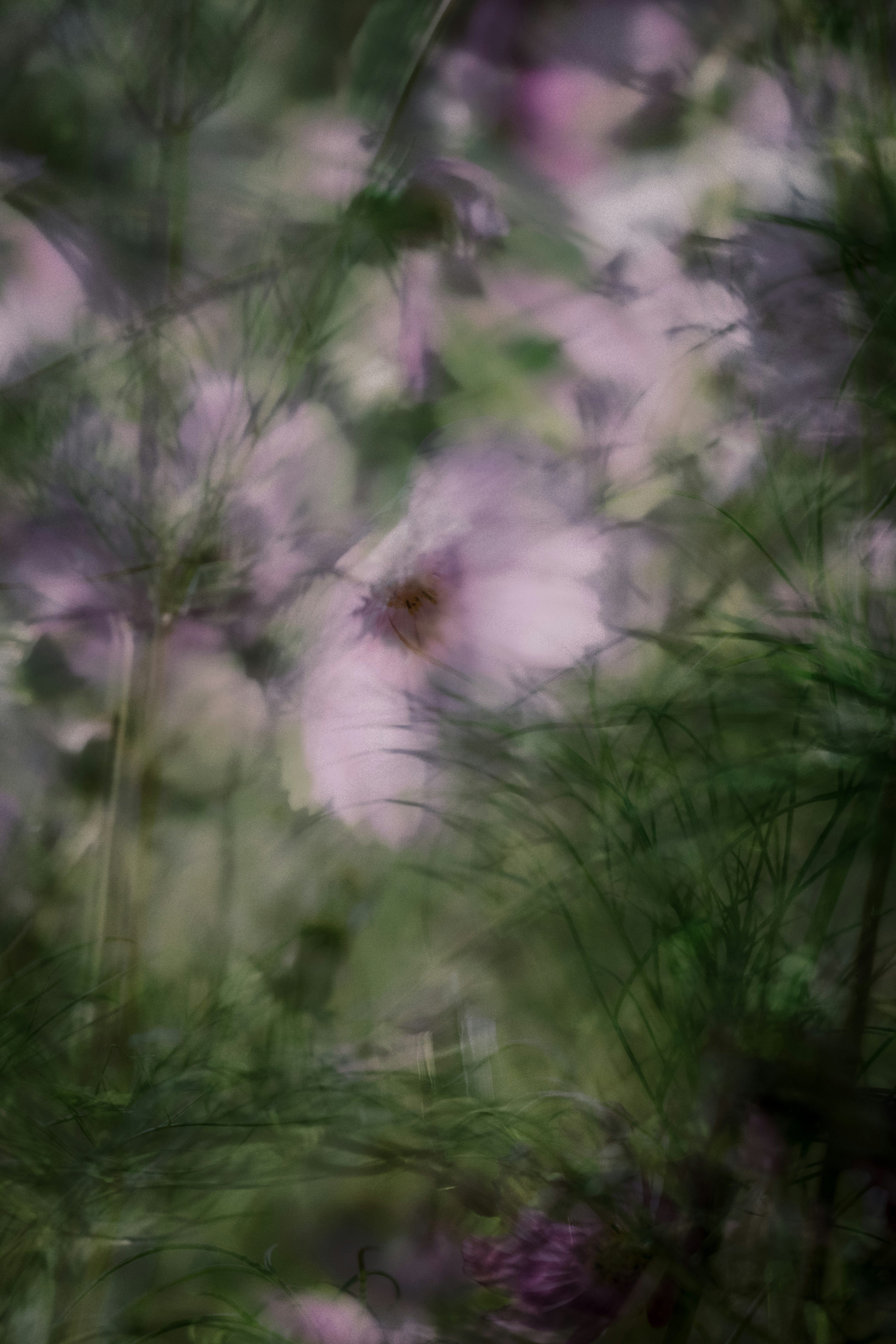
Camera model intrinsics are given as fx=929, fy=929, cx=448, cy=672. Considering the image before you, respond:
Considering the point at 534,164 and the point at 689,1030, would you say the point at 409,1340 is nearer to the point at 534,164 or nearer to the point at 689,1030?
the point at 689,1030

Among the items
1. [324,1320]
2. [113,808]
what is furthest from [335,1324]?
[113,808]

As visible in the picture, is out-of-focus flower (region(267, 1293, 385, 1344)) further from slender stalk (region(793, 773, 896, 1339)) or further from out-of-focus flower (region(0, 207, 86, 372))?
out-of-focus flower (region(0, 207, 86, 372))

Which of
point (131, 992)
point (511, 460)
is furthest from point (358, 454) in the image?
point (131, 992)

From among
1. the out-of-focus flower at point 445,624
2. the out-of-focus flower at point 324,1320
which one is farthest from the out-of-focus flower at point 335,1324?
the out-of-focus flower at point 445,624

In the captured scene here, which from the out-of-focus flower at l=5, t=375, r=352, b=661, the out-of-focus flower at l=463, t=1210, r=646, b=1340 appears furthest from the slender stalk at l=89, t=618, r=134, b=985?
the out-of-focus flower at l=463, t=1210, r=646, b=1340

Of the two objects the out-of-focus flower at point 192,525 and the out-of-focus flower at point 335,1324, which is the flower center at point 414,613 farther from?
the out-of-focus flower at point 335,1324
